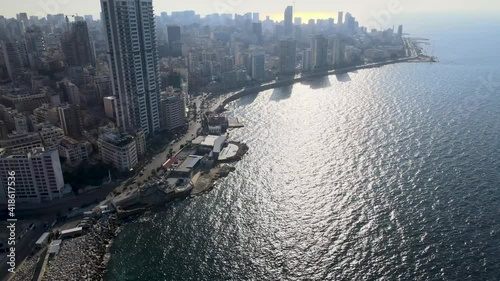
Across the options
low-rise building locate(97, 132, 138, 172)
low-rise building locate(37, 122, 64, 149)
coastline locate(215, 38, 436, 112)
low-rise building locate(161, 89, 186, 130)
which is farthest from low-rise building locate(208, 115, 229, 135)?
low-rise building locate(37, 122, 64, 149)

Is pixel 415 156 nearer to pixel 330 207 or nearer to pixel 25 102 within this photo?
pixel 330 207

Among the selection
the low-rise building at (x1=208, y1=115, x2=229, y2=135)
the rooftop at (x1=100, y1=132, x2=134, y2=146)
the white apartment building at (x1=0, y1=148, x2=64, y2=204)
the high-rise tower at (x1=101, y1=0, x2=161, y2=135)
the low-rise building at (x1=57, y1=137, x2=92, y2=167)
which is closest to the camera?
the white apartment building at (x1=0, y1=148, x2=64, y2=204)

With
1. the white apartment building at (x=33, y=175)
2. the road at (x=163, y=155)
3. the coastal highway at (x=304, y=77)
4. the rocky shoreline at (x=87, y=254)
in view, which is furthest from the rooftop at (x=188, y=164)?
the coastal highway at (x=304, y=77)

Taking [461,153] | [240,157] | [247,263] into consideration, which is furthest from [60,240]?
[461,153]

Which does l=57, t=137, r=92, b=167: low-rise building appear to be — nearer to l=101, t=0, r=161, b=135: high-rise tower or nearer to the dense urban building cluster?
the dense urban building cluster

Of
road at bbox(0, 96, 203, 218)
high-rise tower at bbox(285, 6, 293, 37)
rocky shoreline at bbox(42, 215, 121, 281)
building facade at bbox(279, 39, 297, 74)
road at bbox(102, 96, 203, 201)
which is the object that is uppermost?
high-rise tower at bbox(285, 6, 293, 37)

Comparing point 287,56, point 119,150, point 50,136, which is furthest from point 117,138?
point 287,56
